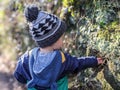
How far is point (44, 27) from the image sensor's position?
3881 mm

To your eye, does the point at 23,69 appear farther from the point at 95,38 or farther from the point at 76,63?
the point at 95,38

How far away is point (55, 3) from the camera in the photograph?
5812mm

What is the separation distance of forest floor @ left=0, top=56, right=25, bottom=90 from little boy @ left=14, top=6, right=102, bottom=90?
8.16ft

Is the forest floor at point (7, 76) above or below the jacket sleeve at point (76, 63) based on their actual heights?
below

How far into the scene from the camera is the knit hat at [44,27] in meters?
3.88

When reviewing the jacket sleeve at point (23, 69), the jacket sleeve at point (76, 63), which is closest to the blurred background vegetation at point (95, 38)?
the jacket sleeve at point (76, 63)

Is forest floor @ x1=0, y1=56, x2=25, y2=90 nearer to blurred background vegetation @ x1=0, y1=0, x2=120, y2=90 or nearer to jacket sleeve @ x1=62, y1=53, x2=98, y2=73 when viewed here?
blurred background vegetation @ x1=0, y1=0, x2=120, y2=90

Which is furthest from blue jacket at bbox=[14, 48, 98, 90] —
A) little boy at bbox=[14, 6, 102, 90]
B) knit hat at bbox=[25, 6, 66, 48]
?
knit hat at bbox=[25, 6, 66, 48]

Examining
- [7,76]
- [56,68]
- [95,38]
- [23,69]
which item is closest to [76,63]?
[56,68]

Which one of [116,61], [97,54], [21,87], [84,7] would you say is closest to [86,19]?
[84,7]

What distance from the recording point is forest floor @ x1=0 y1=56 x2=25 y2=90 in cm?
709

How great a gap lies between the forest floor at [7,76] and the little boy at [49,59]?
2.49 meters

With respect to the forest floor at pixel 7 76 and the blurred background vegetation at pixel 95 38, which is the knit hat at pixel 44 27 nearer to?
the blurred background vegetation at pixel 95 38

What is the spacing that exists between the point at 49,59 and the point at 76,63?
283 millimetres
